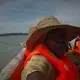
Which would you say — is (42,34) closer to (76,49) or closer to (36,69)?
(36,69)

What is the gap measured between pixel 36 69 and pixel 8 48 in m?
1.96

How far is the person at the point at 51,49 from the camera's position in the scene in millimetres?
1308

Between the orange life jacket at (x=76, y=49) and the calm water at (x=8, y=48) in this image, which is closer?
the orange life jacket at (x=76, y=49)

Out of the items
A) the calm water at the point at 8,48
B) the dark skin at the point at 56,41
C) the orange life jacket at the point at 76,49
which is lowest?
the calm water at the point at 8,48

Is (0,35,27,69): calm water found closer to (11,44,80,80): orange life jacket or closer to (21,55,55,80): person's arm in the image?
(11,44,80,80): orange life jacket

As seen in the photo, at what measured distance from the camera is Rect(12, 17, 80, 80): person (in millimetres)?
A: 1308

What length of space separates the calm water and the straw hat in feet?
5.15

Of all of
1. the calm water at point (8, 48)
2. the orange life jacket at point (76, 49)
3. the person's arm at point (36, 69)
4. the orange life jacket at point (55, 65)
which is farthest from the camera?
the calm water at point (8, 48)

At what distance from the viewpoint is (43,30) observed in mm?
1392

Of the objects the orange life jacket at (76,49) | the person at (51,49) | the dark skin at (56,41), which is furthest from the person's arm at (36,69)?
the orange life jacket at (76,49)

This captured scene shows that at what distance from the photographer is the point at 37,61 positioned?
4.17 feet

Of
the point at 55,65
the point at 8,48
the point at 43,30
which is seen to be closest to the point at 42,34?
the point at 43,30

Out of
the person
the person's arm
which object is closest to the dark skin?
the person

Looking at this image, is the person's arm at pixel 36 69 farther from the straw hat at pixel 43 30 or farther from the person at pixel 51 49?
the straw hat at pixel 43 30
